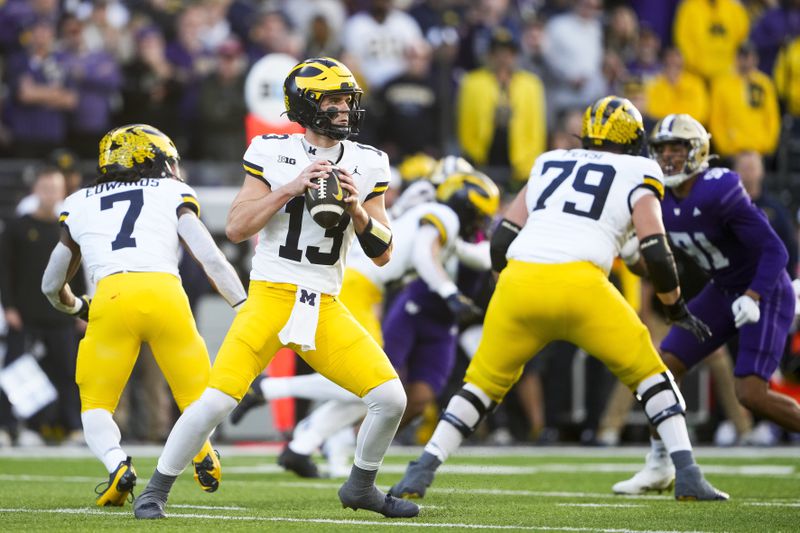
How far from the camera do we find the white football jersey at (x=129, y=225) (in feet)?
22.1

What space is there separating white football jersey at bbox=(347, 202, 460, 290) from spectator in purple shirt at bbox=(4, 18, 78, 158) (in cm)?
468

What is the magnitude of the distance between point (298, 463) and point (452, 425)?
84.2 inches

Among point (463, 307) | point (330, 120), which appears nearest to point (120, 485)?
point (330, 120)

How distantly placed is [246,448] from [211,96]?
3.31m

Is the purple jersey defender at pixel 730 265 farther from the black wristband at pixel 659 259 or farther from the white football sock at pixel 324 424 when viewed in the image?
the white football sock at pixel 324 424

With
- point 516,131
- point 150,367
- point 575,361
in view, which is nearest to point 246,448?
point 150,367

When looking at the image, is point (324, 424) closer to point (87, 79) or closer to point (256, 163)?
point (256, 163)

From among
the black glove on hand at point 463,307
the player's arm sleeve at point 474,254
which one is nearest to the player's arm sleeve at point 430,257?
the black glove on hand at point 463,307

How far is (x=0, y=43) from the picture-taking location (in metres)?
13.2

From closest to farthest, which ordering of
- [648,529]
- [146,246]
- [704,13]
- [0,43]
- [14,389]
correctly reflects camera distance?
[648,529] → [146,246] → [14,389] → [0,43] → [704,13]

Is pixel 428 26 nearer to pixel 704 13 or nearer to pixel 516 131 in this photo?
pixel 516 131

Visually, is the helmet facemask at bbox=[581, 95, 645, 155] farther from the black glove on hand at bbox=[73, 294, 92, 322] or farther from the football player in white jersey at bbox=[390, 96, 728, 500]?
the black glove on hand at bbox=[73, 294, 92, 322]

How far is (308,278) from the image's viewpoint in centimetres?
612

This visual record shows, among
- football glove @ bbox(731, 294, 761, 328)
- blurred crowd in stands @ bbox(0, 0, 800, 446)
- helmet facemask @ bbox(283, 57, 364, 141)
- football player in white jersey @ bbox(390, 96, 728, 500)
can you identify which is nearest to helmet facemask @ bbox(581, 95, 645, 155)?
football player in white jersey @ bbox(390, 96, 728, 500)
